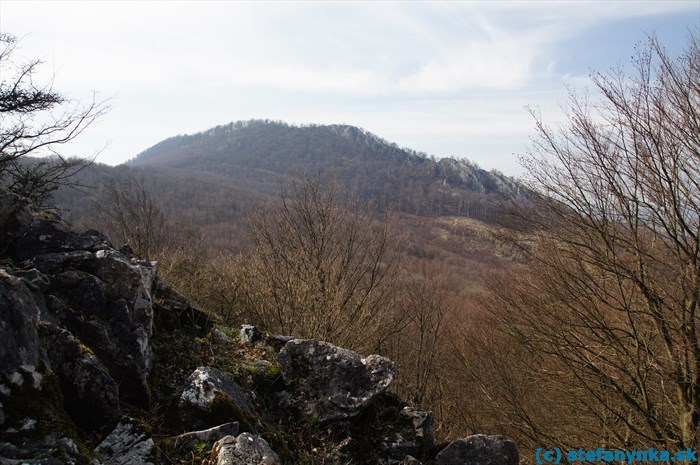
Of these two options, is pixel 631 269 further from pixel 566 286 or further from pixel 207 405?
pixel 207 405

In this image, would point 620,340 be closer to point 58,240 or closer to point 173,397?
point 173,397

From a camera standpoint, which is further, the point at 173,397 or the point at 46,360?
the point at 173,397

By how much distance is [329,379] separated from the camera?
5301mm

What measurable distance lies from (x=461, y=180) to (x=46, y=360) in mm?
135574

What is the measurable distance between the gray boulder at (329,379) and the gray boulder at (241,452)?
5.09 ft

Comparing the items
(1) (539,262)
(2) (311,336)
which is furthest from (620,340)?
(2) (311,336)

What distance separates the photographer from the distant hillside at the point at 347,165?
117 m

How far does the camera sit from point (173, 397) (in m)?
4.11

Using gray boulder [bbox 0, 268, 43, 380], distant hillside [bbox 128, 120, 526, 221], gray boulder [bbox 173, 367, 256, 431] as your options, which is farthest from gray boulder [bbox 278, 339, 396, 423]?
distant hillside [bbox 128, 120, 526, 221]

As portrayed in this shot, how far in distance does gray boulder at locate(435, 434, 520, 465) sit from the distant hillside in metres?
→ 88.3

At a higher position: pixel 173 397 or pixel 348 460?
pixel 173 397

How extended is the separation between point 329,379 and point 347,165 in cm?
15180

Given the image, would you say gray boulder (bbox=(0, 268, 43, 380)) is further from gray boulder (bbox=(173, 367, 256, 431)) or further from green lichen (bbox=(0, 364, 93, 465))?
gray boulder (bbox=(173, 367, 256, 431))

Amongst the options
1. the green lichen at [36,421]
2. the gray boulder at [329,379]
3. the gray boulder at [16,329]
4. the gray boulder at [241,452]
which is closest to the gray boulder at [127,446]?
the green lichen at [36,421]
